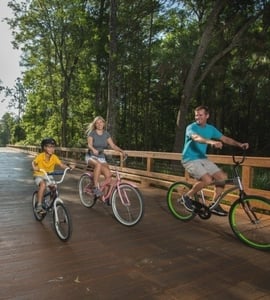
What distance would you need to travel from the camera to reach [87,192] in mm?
7039

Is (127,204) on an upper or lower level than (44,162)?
lower

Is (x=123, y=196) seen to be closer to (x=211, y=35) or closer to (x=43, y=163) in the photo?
(x=43, y=163)

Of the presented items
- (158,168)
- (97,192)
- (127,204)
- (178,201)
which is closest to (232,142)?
(178,201)

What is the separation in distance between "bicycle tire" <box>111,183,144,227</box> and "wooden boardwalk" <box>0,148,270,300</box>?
0.51 feet

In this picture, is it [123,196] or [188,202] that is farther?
[123,196]

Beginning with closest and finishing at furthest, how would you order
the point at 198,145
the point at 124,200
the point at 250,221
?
the point at 250,221, the point at 198,145, the point at 124,200

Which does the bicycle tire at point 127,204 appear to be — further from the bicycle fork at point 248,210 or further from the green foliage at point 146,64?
the green foliage at point 146,64

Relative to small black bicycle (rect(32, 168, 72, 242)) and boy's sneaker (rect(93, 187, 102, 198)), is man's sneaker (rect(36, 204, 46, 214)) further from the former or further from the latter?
boy's sneaker (rect(93, 187, 102, 198))

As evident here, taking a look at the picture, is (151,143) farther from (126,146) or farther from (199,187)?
(199,187)

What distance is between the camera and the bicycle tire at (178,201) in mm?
5965

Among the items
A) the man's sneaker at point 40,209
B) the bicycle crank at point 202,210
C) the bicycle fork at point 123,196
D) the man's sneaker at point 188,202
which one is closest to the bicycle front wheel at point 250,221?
the bicycle crank at point 202,210

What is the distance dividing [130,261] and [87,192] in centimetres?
311

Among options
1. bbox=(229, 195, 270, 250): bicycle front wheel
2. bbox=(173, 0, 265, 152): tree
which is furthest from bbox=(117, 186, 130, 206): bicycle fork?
bbox=(173, 0, 265, 152): tree

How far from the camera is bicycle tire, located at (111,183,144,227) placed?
5.65m
